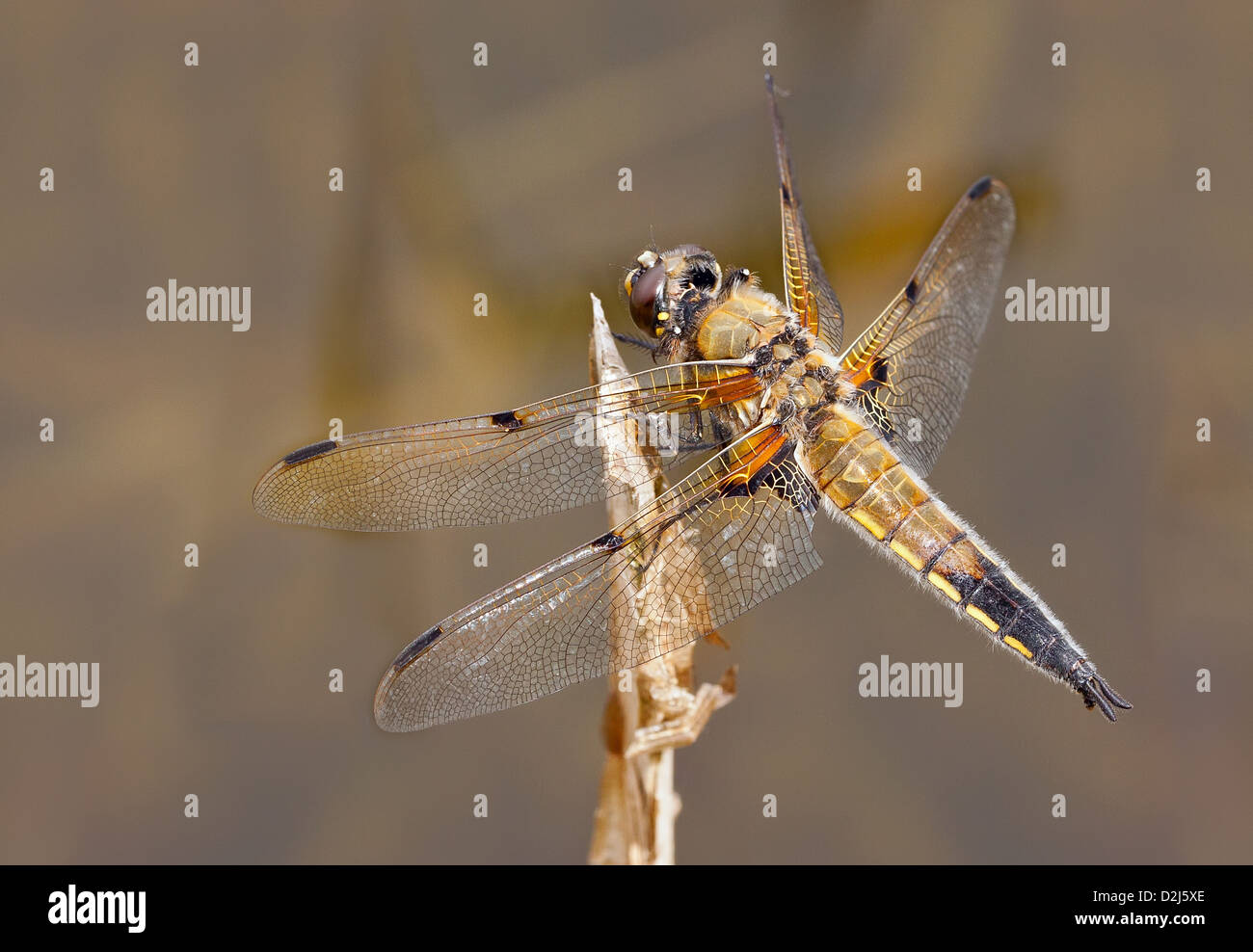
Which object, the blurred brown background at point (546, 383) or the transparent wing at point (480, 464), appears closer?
the transparent wing at point (480, 464)

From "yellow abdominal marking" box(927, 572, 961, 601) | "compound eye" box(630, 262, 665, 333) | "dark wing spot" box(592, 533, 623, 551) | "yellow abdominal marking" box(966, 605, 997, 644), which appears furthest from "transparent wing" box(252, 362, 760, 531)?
"yellow abdominal marking" box(966, 605, 997, 644)

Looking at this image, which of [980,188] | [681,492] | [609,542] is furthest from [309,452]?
[980,188]

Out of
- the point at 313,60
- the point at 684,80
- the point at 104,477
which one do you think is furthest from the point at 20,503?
the point at 684,80

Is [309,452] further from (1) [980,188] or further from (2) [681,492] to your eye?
(1) [980,188]

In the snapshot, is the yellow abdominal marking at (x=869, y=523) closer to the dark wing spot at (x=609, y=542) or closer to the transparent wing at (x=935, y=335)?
the transparent wing at (x=935, y=335)

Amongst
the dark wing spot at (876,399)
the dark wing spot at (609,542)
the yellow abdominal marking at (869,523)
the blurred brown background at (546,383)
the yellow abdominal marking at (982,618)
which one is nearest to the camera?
the dark wing spot at (609,542)

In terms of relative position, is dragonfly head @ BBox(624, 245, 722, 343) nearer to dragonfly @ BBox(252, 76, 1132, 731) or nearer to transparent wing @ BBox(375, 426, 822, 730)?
dragonfly @ BBox(252, 76, 1132, 731)

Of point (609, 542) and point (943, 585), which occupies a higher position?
point (609, 542)

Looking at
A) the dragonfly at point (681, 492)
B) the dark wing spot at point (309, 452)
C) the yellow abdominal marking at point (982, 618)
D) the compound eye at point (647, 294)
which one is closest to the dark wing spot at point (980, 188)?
the dragonfly at point (681, 492)

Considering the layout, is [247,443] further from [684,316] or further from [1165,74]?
[1165,74]
